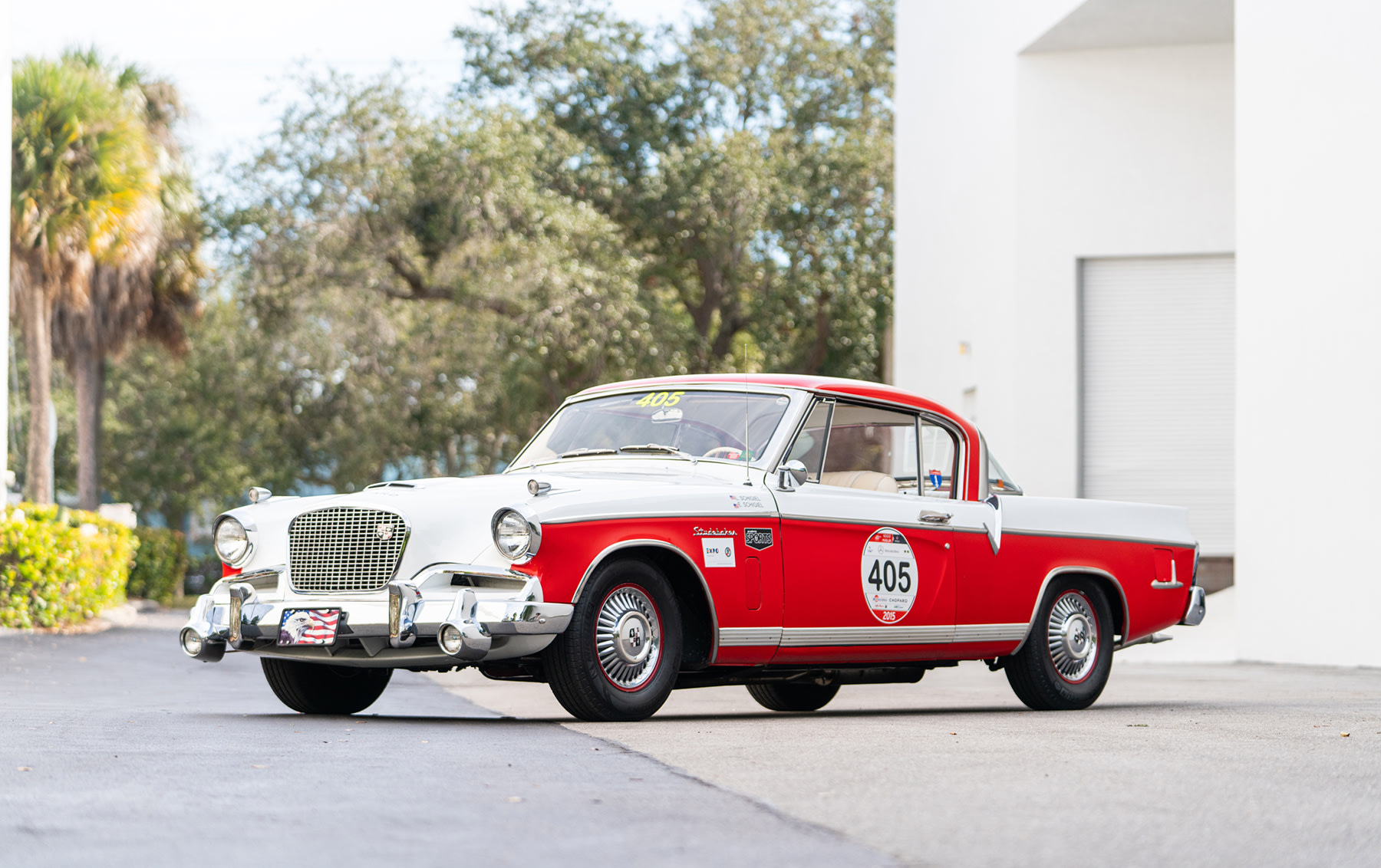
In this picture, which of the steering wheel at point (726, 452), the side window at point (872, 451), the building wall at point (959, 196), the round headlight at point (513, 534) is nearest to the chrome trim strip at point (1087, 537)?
the side window at point (872, 451)

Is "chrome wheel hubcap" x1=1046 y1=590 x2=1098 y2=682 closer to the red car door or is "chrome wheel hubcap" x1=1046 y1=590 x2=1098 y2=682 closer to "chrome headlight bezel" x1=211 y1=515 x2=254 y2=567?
the red car door

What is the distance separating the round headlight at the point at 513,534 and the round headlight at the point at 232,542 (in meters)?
1.49

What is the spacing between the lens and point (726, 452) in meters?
8.66

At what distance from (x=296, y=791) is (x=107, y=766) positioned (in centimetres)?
100

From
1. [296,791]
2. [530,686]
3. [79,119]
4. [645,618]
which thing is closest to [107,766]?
[296,791]

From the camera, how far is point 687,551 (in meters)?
7.92

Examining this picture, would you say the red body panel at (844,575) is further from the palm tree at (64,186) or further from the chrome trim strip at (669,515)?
the palm tree at (64,186)

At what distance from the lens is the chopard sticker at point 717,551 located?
7992 mm

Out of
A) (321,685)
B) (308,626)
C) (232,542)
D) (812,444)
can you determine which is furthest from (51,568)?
(812,444)

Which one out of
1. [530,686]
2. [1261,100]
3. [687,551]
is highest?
[1261,100]

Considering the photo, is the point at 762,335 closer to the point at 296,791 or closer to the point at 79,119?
the point at 79,119

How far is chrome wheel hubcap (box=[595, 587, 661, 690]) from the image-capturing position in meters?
7.71

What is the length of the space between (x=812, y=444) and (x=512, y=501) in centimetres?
189

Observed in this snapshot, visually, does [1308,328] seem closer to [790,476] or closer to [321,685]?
[790,476]
